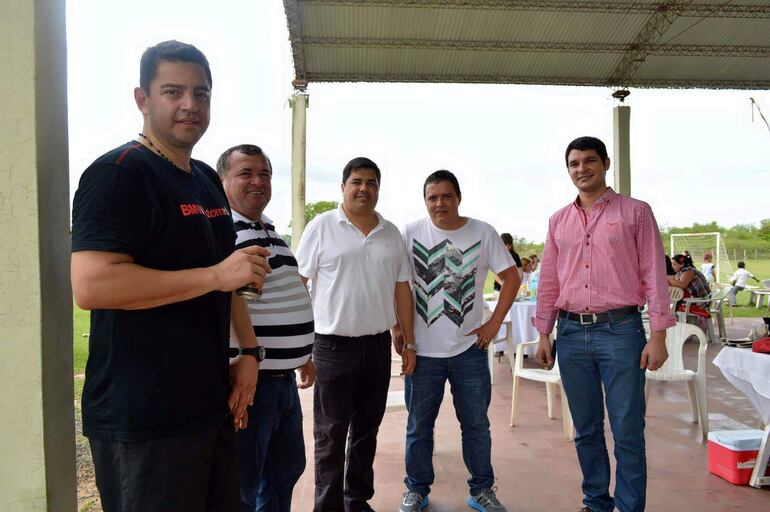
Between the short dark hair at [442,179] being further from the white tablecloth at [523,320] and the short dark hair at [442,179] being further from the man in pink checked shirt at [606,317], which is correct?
the white tablecloth at [523,320]

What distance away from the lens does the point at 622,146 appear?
978cm

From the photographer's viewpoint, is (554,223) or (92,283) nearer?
(92,283)

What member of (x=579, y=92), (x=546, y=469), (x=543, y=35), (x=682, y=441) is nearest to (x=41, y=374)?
(x=546, y=469)

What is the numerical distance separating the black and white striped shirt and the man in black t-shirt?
0.59 metres

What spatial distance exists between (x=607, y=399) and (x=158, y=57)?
2.30 meters

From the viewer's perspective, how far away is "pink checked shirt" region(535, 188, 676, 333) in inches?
96.4

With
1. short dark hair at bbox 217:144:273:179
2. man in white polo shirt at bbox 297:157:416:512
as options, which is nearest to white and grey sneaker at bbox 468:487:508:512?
man in white polo shirt at bbox 297:157:416:512

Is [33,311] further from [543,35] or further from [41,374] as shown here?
[543,35]

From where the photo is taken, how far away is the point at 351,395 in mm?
2531

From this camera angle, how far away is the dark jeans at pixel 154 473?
A: 1167 mm

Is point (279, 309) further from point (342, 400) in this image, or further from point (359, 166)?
point (359, 166)

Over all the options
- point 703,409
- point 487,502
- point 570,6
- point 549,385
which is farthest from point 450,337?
point 570,6

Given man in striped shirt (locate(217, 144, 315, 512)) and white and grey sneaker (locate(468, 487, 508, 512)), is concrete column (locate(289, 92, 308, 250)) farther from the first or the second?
man in striped shirt (locate(217, 144, 315, 512))

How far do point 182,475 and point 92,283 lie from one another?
0.47m
